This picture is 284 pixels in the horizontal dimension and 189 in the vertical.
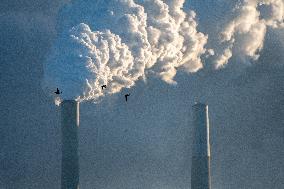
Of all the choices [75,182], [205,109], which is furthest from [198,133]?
[75,182]

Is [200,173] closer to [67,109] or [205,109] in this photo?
[205,109]

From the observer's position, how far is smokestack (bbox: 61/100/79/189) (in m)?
27.7

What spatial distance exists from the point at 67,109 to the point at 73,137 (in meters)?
1.36

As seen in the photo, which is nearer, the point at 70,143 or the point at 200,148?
the point at 70,143

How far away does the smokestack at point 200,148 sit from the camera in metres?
36.7

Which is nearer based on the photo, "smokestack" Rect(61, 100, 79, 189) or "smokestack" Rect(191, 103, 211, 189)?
"smokestack" Rect(61, 100, 79, 189)

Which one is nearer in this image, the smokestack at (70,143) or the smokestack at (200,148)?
the smokestack at (70,143)

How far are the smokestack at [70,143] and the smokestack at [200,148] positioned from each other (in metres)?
10.7

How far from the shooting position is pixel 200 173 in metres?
37.0

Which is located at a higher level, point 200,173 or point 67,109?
point 67,109

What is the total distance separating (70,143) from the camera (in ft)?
91.5

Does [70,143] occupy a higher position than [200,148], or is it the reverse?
[200,148]

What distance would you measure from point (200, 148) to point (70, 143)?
38.0ft

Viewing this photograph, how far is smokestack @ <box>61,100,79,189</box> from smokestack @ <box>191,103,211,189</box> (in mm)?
10703
